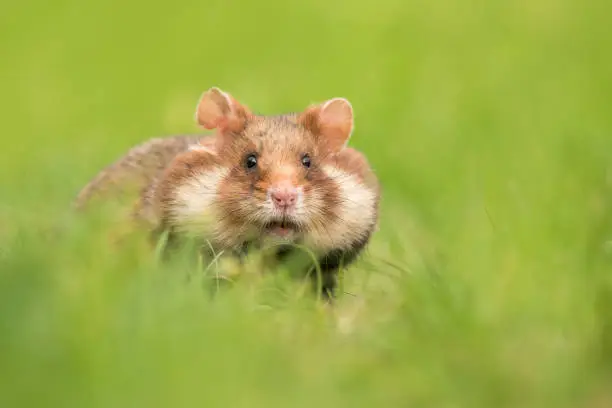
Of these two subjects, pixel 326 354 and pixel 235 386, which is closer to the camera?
pixel 235 386

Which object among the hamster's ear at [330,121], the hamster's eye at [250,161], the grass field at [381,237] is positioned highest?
the hamster's ear at [330,121]

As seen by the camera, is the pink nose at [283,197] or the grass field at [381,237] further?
the pink nose at [283,197]

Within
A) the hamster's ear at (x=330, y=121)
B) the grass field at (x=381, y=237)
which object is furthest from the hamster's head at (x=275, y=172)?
the grass field at (x=381, y=237)

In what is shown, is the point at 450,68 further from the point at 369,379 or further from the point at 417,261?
the point at 369,379

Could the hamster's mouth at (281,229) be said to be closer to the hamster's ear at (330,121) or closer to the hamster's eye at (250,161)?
the hamster's eye at (250,161)

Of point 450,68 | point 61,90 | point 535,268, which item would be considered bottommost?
point 61,90

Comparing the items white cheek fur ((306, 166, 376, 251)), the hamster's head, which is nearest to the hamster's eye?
the hamster's head

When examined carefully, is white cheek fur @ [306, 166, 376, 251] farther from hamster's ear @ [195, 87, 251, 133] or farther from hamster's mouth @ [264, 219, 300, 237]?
hamster's ear @ [195, 87, 251, 133]

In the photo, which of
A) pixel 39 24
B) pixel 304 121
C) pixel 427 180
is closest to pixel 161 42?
pixel 39 24
